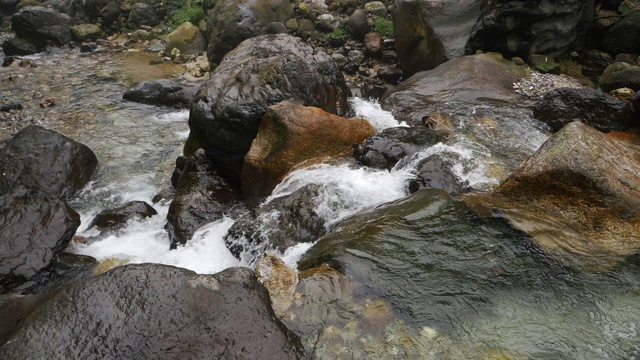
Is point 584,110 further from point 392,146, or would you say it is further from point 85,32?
point 85,32

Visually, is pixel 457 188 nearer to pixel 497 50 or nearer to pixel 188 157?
pixel 188 157

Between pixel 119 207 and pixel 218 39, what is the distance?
8014 mm

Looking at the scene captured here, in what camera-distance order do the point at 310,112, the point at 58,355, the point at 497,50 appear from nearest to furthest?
1. the point at 58,355
2. the point at 310,112
3. the point at 497,50

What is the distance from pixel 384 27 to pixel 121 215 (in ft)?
32.7

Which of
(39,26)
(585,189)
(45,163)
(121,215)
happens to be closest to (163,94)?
(45,163)

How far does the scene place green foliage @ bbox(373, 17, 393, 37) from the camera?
1382 cm

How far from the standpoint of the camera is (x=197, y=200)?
23.1 feet

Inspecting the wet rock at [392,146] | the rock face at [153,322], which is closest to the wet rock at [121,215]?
the wet rock at [392,146]

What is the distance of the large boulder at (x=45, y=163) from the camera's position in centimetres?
783

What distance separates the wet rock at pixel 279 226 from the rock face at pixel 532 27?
6.75 meters

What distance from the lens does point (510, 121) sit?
8211mm

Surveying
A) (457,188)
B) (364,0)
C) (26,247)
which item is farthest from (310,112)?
(364,0)

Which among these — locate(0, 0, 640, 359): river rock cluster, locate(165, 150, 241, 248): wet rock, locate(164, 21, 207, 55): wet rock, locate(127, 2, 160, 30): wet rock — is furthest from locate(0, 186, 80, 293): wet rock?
locate(127, 2, 160, 30): wet rock

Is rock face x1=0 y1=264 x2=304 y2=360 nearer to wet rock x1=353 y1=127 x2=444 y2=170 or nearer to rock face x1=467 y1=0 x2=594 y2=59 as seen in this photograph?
wet rock x1=353 y1=127 x2=444 y2=170
